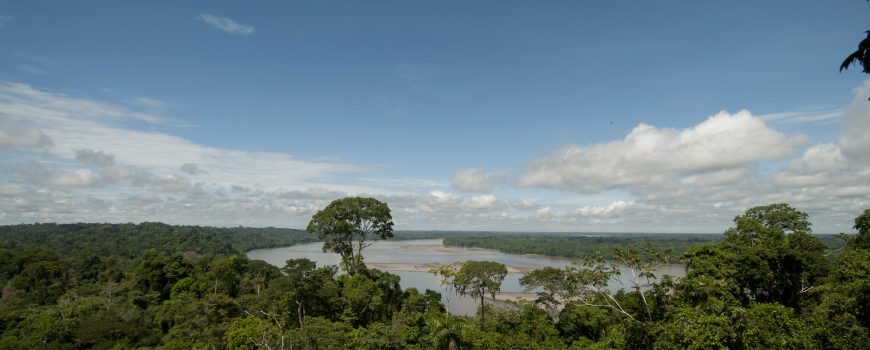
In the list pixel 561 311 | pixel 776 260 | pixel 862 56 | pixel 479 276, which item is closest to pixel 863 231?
pixel 776 260

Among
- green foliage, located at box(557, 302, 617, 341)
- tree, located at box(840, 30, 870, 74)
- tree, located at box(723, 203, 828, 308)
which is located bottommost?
green foliage, located at box(557, 302, 617, 341)

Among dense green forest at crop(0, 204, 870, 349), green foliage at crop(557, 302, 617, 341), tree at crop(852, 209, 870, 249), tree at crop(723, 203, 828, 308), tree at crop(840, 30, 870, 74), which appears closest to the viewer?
tree at crop(840, 30, 870, 74)

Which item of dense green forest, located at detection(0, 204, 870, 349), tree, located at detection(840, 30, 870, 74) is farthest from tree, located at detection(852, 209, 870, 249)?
tree, located at detection(840, 30, 870, 74)

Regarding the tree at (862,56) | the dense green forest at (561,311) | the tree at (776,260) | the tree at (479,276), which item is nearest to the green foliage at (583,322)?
the dense green forest at (561,311)

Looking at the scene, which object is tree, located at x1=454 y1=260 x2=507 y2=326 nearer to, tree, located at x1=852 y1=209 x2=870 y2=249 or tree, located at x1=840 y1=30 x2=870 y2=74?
tree, located at x1=852 y1=209 x2=870 y2=249

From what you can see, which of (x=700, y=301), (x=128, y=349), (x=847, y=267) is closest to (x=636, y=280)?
(x=700, y=301)

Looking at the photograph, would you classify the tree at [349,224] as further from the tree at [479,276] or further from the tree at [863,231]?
the tree at [863,231]
